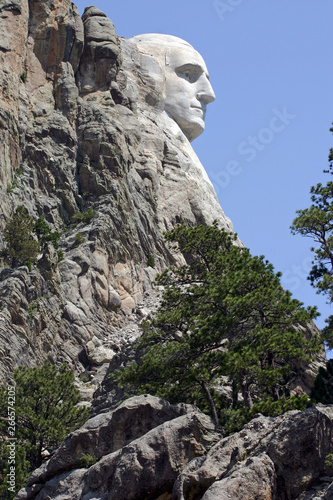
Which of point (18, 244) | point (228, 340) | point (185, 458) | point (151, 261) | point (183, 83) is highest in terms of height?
point (183, 83)

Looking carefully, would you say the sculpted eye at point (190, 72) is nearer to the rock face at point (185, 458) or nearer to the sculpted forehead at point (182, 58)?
the sculpted forehead at point (182, 58)

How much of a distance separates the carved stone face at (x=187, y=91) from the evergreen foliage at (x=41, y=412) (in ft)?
131

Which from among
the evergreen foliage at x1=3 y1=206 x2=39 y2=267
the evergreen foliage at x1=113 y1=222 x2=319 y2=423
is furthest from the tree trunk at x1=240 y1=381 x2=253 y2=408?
the evergreen foliage at x1=3 y1=206 x2=39 y2=267

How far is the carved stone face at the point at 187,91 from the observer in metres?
66.9

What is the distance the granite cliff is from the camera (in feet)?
61.1

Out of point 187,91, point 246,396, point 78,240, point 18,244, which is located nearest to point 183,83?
point 187,91

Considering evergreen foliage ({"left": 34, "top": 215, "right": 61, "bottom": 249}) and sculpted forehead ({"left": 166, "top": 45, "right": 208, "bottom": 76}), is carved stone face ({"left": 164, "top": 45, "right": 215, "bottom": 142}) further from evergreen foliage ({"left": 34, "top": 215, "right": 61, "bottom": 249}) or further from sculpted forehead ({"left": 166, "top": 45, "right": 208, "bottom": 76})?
evergreen foliage ({"left": 34, "top": 215, "right": 61, "bottom": 249})

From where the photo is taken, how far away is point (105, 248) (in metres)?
47.8

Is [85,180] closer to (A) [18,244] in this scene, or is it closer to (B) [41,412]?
(A) [18,244]

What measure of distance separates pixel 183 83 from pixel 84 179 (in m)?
19.0

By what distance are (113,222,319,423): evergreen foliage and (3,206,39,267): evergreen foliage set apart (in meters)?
14.5

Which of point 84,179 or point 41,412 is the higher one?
point 84,179

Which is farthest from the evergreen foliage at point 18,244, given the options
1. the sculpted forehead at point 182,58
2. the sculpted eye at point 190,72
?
the sculpted forehead at point 182,58

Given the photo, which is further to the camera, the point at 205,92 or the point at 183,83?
the point at 205,92
